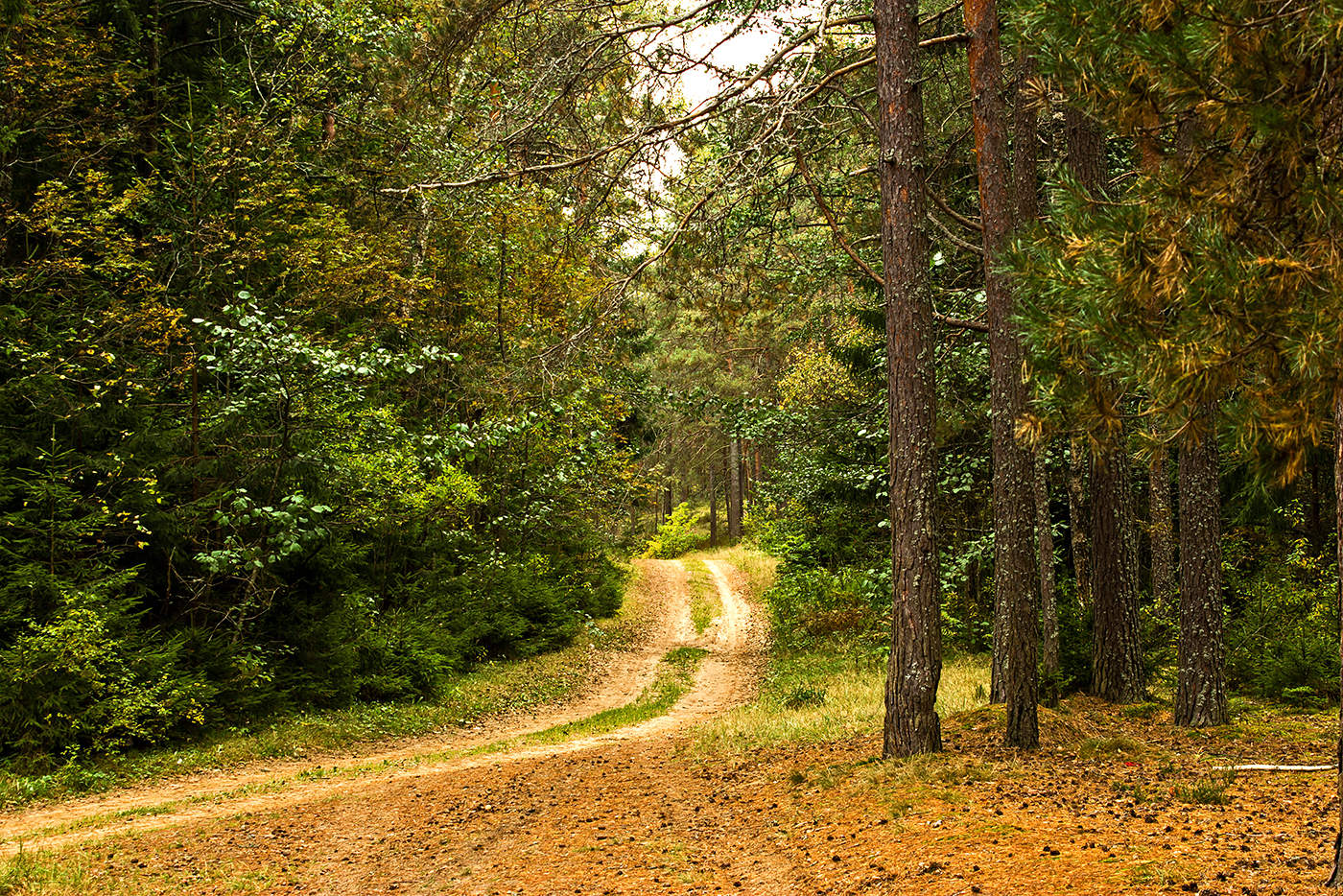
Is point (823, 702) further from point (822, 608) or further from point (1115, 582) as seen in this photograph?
point (822, 608)

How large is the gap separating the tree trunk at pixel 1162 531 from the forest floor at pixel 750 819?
223cm

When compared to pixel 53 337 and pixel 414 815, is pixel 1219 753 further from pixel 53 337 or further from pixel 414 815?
pixel 53 337

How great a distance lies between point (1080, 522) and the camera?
11.7m

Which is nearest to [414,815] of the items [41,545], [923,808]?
[923,808]

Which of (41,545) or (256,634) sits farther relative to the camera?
(256,634)

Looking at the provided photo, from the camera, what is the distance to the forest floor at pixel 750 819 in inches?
194

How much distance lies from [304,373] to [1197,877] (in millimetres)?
11615

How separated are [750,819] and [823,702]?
227 inches

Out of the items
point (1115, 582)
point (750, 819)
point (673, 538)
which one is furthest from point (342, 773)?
point (673, 538)

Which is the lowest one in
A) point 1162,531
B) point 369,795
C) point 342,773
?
point 342,773

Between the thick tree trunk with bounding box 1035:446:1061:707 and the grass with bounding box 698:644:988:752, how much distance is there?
2.66ft

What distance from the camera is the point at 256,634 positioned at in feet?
40.6

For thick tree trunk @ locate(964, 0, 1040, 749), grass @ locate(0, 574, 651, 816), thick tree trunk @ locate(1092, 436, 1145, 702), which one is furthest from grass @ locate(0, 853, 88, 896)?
thick tree trunk @ locate(1092, 436, 1145, 702)

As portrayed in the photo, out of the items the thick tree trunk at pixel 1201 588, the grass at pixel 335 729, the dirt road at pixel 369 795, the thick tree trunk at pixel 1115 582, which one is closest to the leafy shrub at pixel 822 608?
the grass at pixel 335 729
